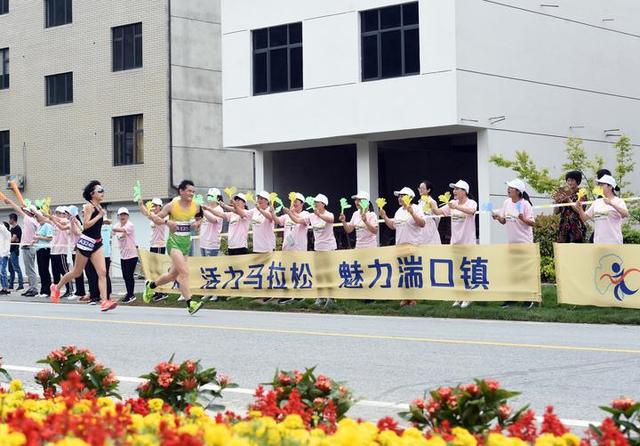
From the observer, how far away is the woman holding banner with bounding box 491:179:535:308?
57.7ft

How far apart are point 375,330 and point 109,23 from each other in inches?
1105

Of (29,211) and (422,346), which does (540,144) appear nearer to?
(29,211)

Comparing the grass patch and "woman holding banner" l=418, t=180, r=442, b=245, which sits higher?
"woman holding banner" l=418, t=180, r=442, b=245

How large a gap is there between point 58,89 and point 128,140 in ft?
13.0

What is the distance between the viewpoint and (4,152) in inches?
1754

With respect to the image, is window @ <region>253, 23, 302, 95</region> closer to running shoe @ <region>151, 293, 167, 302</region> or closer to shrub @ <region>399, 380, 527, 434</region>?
running shoe @ <region>151, 293, 167, 302</region>

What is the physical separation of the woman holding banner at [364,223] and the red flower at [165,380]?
12.6 meters

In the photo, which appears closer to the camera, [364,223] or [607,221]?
[607,221]

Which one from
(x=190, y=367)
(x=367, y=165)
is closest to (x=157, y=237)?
(x=367, y=165)

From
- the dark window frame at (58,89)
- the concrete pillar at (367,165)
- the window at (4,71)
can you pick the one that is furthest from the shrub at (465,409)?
the window at (4,71)

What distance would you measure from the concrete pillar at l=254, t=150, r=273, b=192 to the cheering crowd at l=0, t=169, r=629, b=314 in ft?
32.4

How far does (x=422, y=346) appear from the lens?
495 inches

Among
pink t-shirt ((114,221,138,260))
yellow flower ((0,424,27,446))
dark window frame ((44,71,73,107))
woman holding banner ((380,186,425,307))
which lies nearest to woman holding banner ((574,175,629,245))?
woman holding banner ((380,186,425,307))

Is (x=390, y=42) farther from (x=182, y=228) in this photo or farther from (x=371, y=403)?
(x=371, y=403)
